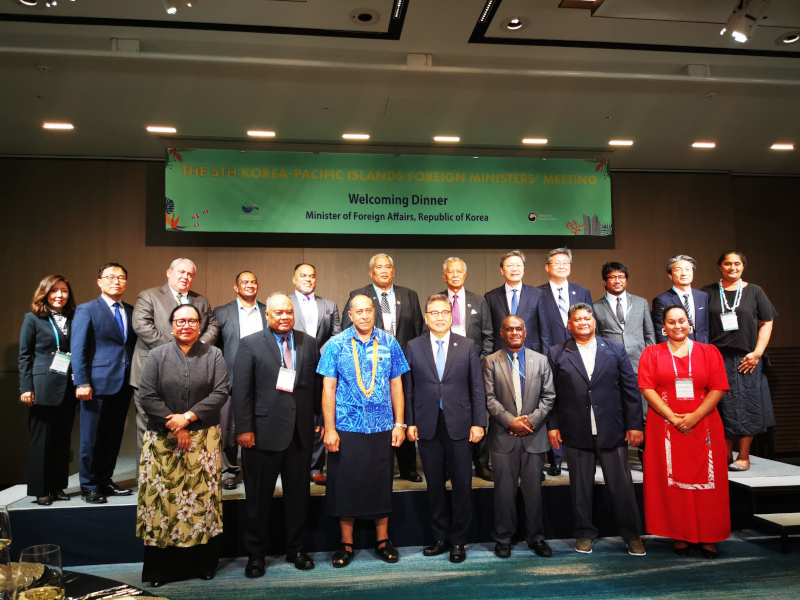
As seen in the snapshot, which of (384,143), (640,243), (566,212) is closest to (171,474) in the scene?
(384,143)

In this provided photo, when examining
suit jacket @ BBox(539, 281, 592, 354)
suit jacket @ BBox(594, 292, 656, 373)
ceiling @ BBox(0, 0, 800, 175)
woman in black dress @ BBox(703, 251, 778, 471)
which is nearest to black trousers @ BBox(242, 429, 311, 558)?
suit jacket @ BBox(539, 281, 592, 354)

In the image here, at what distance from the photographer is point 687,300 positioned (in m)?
4.80

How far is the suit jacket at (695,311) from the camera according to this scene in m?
4.73

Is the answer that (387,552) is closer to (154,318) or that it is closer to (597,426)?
(597,426)

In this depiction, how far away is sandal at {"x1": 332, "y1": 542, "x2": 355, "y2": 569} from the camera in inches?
145

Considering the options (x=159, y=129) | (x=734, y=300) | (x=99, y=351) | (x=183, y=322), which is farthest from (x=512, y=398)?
(x=159, y=129)

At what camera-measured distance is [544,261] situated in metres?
6.99

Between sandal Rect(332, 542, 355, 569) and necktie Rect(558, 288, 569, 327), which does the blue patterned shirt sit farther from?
necktie Rect(558, 288, 569, 327)

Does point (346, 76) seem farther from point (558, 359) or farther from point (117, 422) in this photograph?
point (117, 422)

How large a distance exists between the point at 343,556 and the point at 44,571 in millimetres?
2722

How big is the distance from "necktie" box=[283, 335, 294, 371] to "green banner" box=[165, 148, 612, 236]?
2.62 meters

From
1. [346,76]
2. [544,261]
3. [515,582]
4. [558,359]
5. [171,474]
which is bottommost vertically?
[515,582]

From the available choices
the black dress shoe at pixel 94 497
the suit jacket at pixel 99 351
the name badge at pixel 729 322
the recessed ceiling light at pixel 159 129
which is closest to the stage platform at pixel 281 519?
the black dress shoe at pixel 94 497

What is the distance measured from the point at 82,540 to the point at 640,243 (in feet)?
21.0
